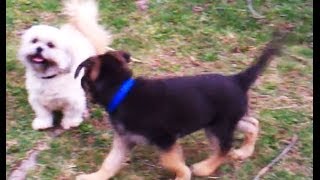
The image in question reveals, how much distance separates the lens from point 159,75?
5.10 m

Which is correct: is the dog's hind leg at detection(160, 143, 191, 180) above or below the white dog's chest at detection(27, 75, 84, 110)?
below

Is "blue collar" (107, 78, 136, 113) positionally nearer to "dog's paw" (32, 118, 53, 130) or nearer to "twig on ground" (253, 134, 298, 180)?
"dog's paw" (32, 118, 53, 130)

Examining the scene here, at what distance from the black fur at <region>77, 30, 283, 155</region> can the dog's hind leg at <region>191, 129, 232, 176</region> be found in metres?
0.02

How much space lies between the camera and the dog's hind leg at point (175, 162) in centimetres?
361

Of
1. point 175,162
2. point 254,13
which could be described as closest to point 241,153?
point 175,162

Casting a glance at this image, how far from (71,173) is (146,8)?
2651mm

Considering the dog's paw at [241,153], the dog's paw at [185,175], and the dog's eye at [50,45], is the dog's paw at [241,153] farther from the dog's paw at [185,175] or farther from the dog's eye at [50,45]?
the dog's eye at [50,45]

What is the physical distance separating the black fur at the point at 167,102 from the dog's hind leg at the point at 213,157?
2cm

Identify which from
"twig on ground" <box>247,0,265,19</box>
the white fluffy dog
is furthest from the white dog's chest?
"twig on ground" <box>247,0,265,19</box>

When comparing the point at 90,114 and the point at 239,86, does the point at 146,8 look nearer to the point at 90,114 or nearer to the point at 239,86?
the point at 90,114

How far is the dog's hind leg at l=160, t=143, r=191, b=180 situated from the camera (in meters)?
3.61

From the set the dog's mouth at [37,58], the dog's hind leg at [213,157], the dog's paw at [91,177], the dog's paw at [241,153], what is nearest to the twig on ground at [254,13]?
the dog's paw at [241,153]

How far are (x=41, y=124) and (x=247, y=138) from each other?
4.63 ft

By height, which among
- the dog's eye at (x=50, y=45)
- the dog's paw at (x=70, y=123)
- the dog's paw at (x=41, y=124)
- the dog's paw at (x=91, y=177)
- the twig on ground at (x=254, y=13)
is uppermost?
the dog's eye at (x=50, y=45)
